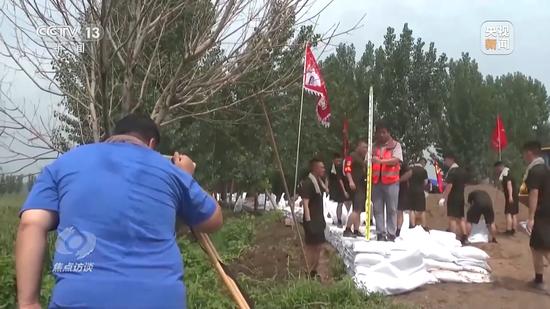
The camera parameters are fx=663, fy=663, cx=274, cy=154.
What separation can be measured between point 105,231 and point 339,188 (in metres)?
9.23

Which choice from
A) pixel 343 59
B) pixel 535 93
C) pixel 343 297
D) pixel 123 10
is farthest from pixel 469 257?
pixel 535 93

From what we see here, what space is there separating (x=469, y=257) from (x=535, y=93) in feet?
129

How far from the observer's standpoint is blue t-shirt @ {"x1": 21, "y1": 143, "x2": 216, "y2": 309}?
2162 millimetres

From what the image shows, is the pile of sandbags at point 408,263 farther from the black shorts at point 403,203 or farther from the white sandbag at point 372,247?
the black shorts at point 403,203

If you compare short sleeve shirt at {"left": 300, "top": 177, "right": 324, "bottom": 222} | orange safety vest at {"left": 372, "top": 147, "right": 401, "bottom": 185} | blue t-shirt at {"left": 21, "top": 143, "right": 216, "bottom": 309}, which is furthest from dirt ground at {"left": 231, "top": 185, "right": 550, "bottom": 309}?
blue t-shirt at {"left": 21, "top": 143, "right": 216, "bottom": 309}

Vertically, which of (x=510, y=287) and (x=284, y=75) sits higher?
(x=284, y=75)

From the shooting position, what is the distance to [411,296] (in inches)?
281

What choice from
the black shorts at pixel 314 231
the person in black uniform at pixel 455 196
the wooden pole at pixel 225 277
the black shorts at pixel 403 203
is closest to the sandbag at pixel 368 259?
the black shorts at pixel 314 231

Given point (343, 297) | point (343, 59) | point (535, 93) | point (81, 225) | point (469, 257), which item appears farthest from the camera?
point (535, 93)

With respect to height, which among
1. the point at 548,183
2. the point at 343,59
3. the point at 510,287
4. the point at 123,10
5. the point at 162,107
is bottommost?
the point at 510,287

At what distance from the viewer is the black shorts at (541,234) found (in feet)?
24.3

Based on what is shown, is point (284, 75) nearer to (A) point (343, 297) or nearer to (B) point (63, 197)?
(A) point (343, 297)

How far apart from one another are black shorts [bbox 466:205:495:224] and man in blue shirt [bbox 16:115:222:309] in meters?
9.46

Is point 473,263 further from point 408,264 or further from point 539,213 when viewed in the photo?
point 408,264
